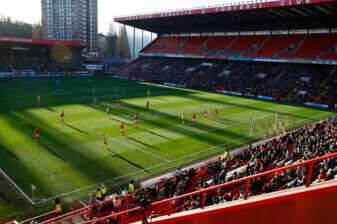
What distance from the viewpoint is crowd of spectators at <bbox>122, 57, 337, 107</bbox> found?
50.2m

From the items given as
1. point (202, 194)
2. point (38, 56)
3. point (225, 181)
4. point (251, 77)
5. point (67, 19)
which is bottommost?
point (225, 181)

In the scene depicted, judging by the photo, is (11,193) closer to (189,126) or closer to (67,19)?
(189,126)

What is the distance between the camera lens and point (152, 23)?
7319 cm

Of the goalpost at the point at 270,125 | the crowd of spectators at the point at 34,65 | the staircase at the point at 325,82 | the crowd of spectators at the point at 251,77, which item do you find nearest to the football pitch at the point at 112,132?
the goalpost at the point at 270,125

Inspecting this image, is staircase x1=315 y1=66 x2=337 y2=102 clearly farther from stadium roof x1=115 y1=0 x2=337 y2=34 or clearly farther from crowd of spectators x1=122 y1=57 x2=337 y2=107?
stadium roof x1=115 y1=0 x2=337 y2=34

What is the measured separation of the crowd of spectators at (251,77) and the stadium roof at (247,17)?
759 centimetres

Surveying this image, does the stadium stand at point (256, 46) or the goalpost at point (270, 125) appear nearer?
the goalpost at point (270, 125)

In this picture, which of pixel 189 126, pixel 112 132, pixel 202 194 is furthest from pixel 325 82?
pixel 202 194

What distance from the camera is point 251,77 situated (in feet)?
194

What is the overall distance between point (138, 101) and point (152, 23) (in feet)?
115

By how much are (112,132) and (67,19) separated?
13891 cm

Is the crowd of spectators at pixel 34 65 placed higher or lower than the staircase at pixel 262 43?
lower

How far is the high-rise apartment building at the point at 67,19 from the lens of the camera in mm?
151625

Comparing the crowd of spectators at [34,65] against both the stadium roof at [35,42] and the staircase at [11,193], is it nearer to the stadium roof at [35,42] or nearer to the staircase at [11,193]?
the stadium roof at [35,42]
